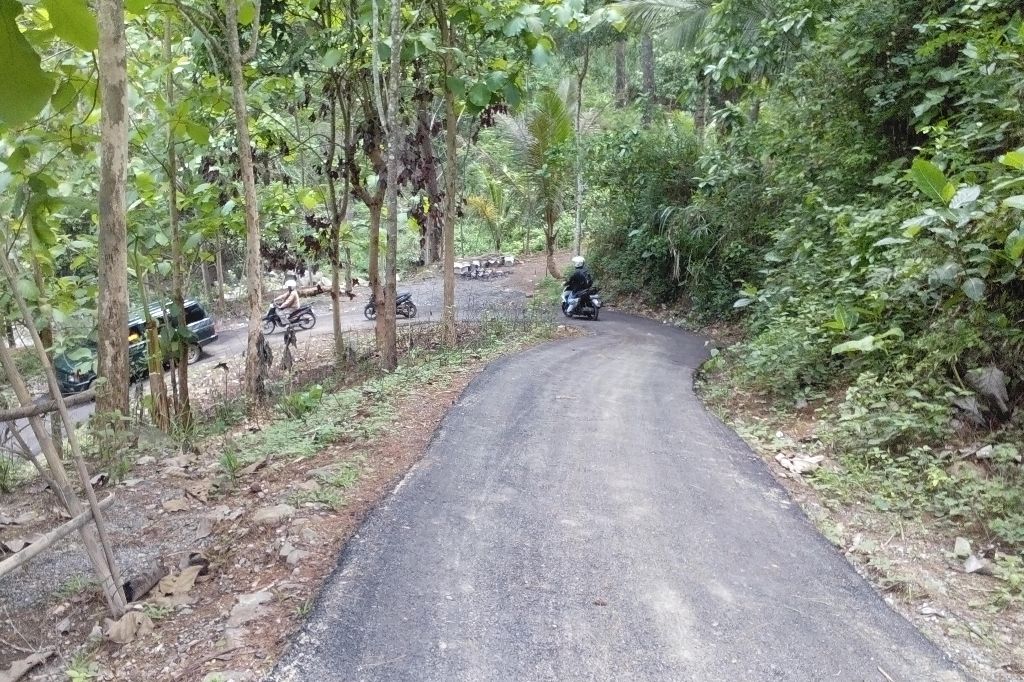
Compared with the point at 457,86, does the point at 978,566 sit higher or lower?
lower

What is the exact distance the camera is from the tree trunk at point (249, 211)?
6.30 meters

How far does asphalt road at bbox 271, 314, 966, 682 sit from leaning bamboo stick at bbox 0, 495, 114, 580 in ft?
3.36

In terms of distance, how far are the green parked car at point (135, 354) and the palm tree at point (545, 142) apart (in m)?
8.83

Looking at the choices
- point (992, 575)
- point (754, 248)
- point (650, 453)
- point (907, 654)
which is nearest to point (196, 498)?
point (650, 453)

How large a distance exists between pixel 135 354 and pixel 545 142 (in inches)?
412

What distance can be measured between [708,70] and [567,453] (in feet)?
23.0

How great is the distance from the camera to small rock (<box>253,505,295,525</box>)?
12.8 feet

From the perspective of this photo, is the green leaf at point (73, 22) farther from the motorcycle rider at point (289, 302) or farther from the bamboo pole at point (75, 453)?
the motorcycle rider at point (289, 302)

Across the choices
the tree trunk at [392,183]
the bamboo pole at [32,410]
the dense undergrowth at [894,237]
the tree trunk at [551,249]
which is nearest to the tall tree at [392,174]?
the tree trunk at [392,183]

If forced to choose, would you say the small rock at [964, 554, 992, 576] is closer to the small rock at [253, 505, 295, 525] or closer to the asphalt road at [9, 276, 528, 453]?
the small rock at [253, 505, 295, 525]

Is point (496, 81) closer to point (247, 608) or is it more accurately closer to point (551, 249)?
point (247, 608)

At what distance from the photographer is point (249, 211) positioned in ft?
22.2

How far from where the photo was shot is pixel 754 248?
500 inches

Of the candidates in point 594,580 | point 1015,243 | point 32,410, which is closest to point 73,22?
point 32,410
